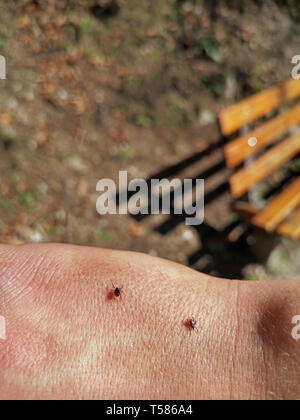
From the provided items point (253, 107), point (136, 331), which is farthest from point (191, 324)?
point (253, 107)

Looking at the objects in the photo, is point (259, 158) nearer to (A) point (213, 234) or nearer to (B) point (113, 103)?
(A) point (213, 234)

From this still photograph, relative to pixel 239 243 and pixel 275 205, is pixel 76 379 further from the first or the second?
pixel 239 243

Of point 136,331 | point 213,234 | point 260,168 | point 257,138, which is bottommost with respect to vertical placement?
point 136,331

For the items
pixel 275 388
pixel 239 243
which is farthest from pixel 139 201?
pixel 275 388

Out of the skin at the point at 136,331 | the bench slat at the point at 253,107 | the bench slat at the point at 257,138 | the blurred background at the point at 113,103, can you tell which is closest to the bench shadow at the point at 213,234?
the blurred background at the point at 113,103

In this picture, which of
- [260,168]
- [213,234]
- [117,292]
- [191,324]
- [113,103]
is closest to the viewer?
[191,324]

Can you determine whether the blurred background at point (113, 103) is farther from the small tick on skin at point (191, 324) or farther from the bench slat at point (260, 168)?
the small tick on skin at point (191, 324)
